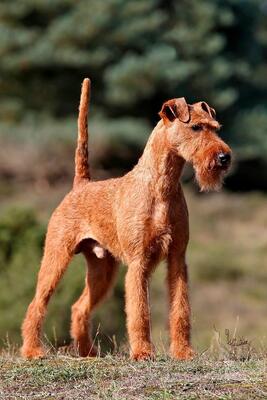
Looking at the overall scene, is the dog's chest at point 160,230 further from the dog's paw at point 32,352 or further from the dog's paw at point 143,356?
the dog's paw at point 32,352

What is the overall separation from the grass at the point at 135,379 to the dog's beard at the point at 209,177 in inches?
52.4

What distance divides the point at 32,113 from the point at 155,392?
27297 millimetres

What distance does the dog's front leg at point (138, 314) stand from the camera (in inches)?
313

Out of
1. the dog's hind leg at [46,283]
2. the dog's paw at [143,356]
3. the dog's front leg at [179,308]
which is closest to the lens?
the dog's paw at [143,356]

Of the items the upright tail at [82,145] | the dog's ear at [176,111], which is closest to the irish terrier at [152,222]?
the dog's ear at [176,111]

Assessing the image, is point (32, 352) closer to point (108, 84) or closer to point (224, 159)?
point (224, 159)

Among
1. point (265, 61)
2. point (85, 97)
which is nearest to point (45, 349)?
point (85, 97)

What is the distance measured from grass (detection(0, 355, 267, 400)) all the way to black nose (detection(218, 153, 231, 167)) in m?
1.45

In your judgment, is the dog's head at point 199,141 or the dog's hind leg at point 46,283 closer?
the dog's head at point 199,141

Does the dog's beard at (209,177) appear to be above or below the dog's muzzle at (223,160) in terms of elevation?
below

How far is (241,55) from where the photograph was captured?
35906mm

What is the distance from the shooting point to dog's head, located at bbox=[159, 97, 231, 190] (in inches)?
311

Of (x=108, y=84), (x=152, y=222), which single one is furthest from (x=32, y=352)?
(x=108, y=84)

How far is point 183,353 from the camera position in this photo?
812 centimetres
